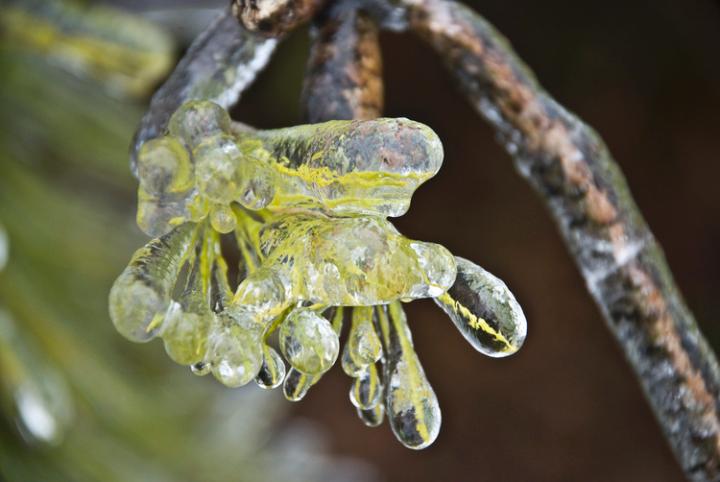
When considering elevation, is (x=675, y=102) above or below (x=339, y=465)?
above

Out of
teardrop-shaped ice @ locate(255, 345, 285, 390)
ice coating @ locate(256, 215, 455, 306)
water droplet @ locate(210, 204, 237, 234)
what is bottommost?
teardrop-shaped ice @ locate(255, 345, 285, 390)

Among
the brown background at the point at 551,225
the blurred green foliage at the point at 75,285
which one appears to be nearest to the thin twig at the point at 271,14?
the blurred green foliage at the point at 75,285

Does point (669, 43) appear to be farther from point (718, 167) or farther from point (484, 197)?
point (484, 197)

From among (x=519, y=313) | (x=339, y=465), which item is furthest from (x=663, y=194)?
(x=519, y=313)

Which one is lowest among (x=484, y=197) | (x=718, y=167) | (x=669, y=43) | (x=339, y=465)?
(x=339, y=465)

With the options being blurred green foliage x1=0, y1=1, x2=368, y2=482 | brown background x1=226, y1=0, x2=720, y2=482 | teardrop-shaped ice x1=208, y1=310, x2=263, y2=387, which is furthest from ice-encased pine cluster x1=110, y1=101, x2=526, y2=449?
brown background x1=226, y1=0, x2=720, y2=482

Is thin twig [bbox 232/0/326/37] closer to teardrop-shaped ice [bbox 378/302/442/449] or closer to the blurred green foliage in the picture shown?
teardrop-shaped ice [bbox 378/302/442/449]

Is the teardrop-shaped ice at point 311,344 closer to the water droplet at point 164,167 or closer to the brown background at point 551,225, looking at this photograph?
the water droplet at point 164,167

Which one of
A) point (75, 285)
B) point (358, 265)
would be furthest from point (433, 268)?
point (75, 285)
